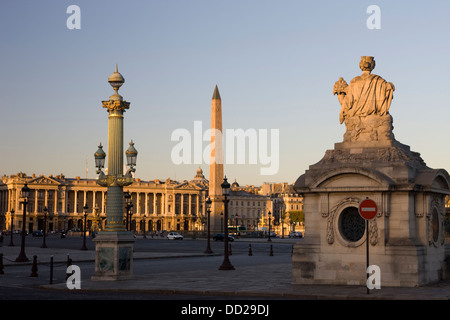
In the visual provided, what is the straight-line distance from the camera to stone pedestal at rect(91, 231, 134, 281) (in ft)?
75.6

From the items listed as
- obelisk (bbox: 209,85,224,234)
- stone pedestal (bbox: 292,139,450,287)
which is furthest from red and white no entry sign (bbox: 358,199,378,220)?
obelisk (bbox: 209,85,224,234)

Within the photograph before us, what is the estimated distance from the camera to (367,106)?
21.8 m

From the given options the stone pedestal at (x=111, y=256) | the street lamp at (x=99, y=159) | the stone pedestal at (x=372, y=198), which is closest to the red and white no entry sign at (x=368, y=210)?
the stone pedestal at (x=372, y=198)

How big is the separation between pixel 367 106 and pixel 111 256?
10.1 meters

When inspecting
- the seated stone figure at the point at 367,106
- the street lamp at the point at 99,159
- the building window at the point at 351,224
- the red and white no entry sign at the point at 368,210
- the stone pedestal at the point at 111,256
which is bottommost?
the stone pedestal at the point at 111,256

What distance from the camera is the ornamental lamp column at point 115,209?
23125 millimetres

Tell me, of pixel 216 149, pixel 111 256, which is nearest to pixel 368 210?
pixel 111 256

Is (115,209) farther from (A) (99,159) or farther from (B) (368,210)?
(B) (368,210)

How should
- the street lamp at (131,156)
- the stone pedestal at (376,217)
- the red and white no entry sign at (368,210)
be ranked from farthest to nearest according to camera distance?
the street lamp at (131,156) < the stone pedestal at (376,217) < the red and white no entry sign at (368,210)

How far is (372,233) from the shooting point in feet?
66.1

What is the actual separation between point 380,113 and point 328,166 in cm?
240

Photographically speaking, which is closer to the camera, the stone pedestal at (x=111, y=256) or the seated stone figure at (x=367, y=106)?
the seated stone figure at (x=367, y=106)

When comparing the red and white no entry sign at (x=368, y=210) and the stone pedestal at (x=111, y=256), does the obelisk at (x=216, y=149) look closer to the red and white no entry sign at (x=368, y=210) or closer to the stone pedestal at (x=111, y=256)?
the stone pedestal at (x=111, y=256)
